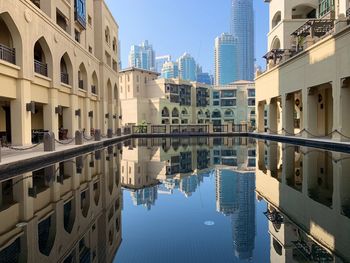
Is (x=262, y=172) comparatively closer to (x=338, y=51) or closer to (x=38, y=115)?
(x=338, y=51)

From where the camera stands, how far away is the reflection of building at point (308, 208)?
4.41 m

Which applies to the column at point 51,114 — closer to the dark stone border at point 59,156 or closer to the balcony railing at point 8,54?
the dark stone border at point 59,156

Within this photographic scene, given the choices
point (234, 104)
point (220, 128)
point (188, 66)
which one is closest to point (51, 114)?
point (220, 128)

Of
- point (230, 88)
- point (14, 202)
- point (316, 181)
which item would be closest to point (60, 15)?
point (14, 202)

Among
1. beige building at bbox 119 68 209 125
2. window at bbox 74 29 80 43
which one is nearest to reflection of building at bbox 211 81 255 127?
beige building at bbox 119 68 209 125

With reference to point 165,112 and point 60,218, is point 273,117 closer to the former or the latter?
point 60,218

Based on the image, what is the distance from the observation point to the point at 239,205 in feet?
23.2

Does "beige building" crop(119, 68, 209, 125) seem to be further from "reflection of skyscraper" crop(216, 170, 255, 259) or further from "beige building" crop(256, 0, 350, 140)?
"reflection of skyscraper" crop(216, 170, 255, 259)

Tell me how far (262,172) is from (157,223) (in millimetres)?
6468

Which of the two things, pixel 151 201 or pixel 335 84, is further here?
pixel 335 84

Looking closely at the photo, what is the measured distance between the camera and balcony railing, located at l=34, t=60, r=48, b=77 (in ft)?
69.5

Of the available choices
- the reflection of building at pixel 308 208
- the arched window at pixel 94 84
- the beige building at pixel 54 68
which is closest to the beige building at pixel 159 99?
the beige building at pixel 54 68

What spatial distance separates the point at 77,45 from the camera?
2828 centimetres

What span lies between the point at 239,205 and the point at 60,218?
3.86 meters
